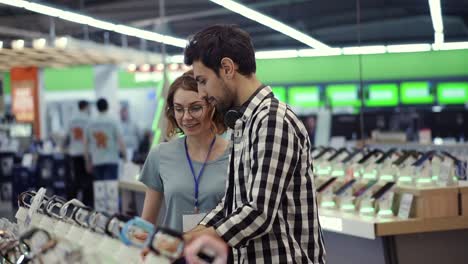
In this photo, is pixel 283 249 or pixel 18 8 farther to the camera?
pixel 18 8

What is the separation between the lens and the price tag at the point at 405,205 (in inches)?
208

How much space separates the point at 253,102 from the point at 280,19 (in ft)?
23.5

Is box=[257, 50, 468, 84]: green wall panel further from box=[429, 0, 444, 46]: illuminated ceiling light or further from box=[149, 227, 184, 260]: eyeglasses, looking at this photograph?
box=[149, 227, 184, 260]: eyeglasses

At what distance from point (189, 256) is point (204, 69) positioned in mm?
903

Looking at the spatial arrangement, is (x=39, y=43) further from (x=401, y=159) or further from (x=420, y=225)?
(x=420, y=225)

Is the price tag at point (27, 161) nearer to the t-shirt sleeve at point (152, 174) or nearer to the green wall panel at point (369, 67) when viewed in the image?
the green wall panel at point (369, 67)

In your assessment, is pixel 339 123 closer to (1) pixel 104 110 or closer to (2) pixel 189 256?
A: (1) pixel 104 110

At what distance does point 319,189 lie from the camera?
239 inches

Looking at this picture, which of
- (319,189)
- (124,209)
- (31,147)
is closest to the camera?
(319,189)

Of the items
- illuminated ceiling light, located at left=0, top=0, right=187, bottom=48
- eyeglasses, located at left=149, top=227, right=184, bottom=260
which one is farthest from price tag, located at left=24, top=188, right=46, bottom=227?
illuminated ceiling light, located at left=0, top=0, right=187, bottom=48

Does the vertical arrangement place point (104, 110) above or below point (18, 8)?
below

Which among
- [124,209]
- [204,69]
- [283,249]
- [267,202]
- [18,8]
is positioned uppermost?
[18,8]

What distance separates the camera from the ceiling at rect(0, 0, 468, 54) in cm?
823

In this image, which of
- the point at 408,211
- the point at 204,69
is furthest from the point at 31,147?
the point at 204,69
